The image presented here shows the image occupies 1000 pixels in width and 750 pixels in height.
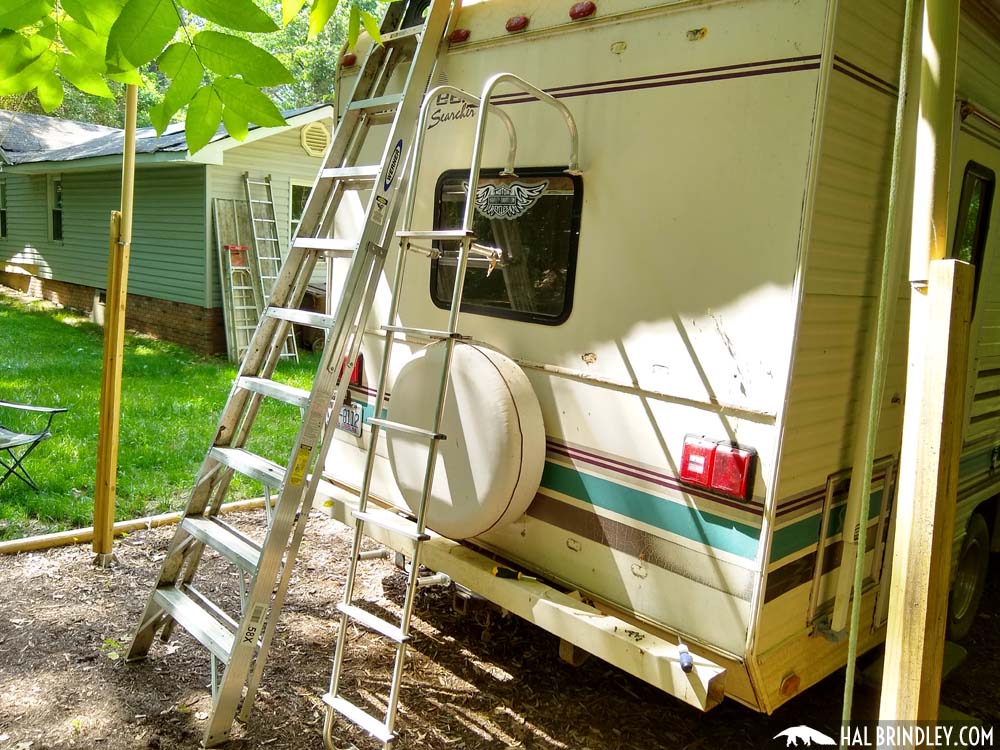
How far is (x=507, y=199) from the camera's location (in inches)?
138

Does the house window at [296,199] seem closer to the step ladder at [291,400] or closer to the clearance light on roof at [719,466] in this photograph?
the step ladder at [291,400]

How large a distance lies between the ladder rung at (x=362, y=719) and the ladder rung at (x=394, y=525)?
0.66 metres

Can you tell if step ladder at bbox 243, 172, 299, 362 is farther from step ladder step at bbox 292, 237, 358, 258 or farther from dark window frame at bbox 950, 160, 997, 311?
dark window frame at bbox 950, 160, 997, 311

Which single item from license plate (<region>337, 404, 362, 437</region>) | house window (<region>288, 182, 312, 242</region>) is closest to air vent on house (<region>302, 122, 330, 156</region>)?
house window (<region>288, 182, 312, 242</region>)

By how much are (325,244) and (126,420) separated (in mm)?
5034

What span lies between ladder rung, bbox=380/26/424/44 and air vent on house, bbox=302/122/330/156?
→ 31.3ft

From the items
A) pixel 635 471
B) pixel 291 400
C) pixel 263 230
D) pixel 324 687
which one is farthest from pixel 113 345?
pixel 263 230

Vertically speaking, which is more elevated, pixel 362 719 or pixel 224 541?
pixel 224 541

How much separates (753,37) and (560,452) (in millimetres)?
1693

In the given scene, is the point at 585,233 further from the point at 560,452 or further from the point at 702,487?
the point at 702,487

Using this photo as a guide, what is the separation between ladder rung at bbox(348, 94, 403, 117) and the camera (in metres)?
3.62

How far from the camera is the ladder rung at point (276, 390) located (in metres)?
3.17

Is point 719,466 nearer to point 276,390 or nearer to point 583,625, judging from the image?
point 583,625

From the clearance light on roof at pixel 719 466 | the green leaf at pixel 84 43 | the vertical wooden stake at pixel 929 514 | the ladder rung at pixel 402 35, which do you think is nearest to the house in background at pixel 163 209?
the ladder rung at pixel 402 35
